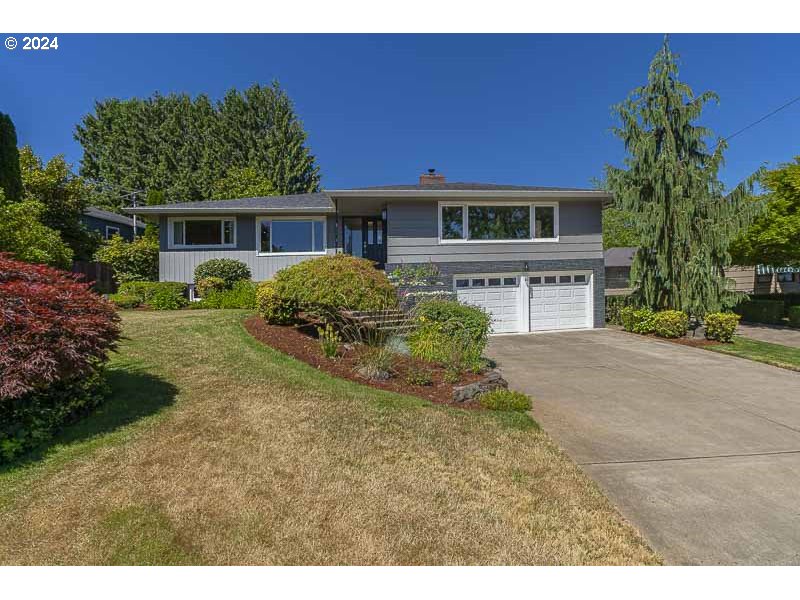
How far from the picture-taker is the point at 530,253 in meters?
13.9

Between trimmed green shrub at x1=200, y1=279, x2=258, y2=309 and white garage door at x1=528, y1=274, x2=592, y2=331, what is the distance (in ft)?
30.6

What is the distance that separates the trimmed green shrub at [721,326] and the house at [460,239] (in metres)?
3.19

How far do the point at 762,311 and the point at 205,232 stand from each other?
2211 cm

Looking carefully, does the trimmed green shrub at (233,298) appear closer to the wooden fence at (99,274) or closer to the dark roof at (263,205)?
the dark roof at (263,205)

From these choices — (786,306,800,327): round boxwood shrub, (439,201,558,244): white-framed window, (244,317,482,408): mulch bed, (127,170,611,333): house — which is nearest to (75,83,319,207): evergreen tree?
(127,170,611,333): house

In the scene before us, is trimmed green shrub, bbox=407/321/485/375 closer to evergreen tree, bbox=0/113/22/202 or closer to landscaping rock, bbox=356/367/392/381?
landscaping rock, bbox=356/367/392/381

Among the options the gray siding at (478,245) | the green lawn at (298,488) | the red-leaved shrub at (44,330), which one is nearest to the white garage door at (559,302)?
the gray siding at (478,245)

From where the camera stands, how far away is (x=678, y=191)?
12.4 meters

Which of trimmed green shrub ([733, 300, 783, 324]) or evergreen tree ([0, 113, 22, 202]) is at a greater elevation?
evergreen tree ([0, 113, 22, 202])

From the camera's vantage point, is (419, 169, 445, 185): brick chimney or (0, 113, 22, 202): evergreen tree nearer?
(0, 113, 22, 202): evergreen tree

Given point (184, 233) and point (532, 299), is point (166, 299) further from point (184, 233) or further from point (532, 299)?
point (532, 299)

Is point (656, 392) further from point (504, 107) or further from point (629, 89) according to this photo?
point (504, 107)

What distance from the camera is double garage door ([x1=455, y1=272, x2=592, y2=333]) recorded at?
13680 millimetres

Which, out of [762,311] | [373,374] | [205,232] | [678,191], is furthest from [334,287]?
[762,311]
